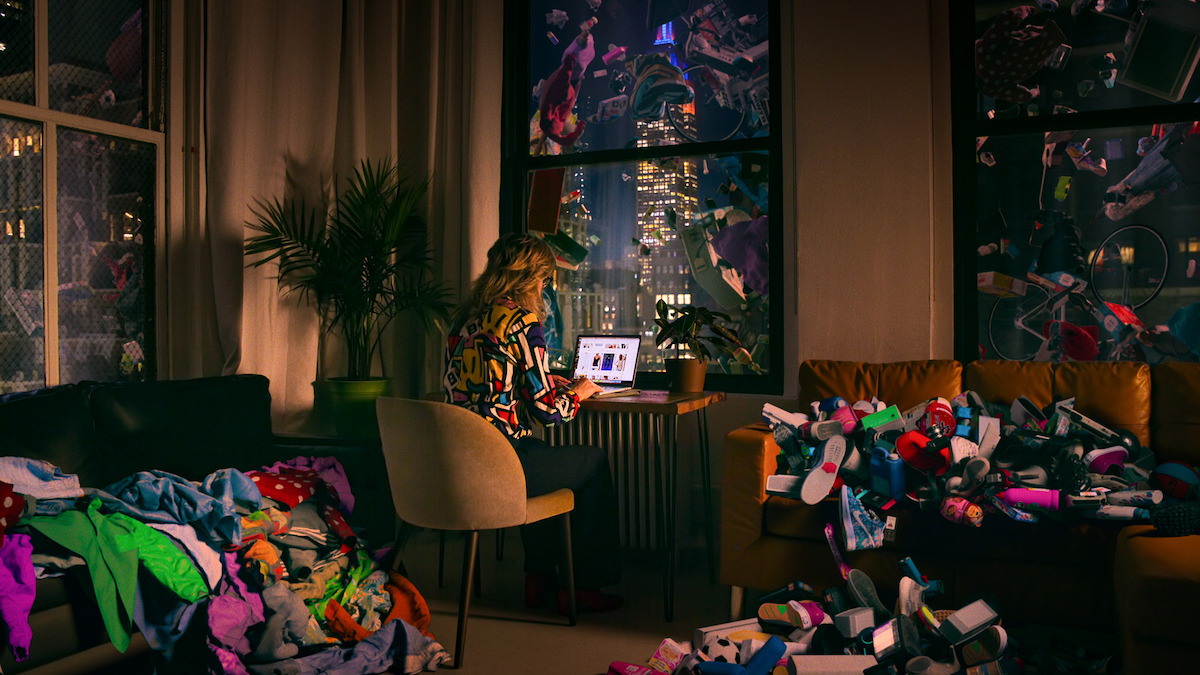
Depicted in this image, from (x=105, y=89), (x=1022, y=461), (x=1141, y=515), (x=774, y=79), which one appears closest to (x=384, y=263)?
(x=105, y=89)

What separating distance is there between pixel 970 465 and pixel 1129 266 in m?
1.43

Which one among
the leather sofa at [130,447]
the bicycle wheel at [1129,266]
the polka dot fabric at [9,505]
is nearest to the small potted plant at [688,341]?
the leather sofa at [130,447]

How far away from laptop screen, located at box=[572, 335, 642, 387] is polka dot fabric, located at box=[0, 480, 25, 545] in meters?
1.99

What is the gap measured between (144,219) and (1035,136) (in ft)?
11.9

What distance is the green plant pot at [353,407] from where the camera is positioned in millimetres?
3533

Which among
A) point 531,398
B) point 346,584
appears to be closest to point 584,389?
point 531,398

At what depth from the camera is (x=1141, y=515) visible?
7.16 ft

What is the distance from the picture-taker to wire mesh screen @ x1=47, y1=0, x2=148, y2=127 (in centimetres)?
297

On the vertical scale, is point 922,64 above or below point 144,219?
above

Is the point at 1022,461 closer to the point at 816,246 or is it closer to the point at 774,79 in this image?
the point at 816,246

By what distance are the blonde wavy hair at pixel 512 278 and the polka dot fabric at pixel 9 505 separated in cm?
128

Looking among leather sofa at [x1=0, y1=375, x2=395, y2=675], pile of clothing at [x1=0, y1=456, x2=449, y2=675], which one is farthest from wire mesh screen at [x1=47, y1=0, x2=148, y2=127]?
pile of clothing at [x1=0, y1=456, x2=449, y2=675]

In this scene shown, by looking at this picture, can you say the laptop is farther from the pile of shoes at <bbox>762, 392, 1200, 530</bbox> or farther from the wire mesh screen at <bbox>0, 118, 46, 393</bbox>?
the wire mesh screen at <bbox>0, 118, 46, 393</bbox>

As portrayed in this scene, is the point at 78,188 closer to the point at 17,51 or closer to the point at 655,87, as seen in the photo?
the point at 17,51
